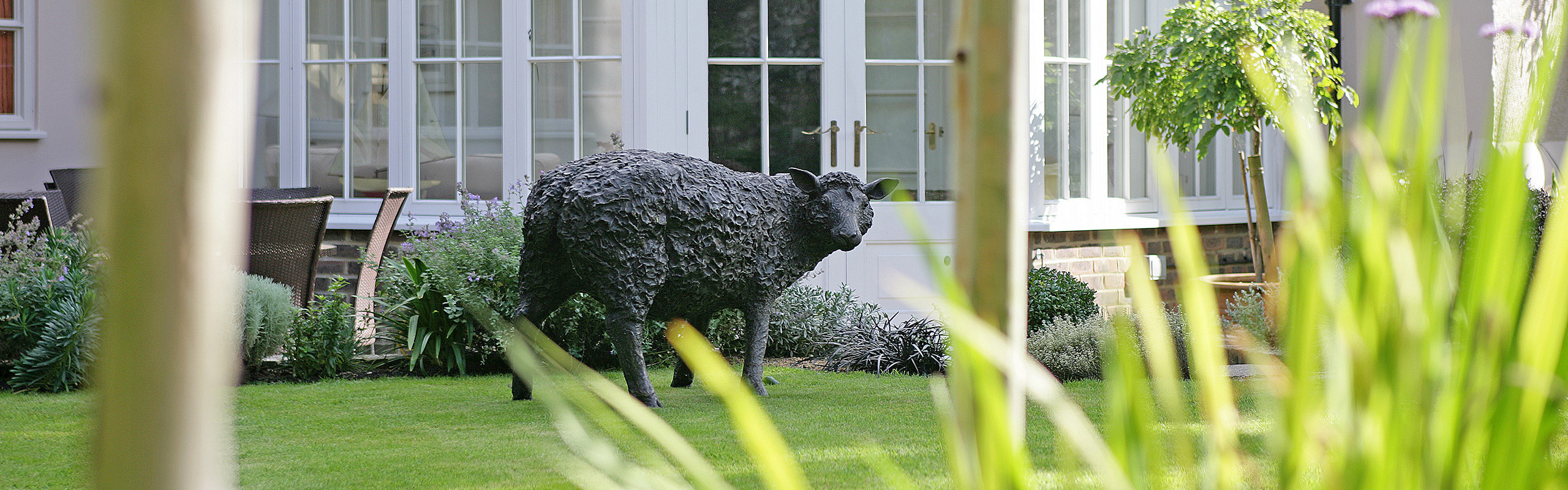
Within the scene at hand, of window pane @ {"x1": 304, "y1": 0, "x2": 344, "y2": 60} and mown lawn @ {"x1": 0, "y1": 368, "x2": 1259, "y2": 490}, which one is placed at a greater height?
window pane @ {"x1": 304, "y1": 0, "x2": 344, "y2": 60}

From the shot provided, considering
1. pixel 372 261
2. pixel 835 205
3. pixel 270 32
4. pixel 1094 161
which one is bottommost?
pixel 372 261

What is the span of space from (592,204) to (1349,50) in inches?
313

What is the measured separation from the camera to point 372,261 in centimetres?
615

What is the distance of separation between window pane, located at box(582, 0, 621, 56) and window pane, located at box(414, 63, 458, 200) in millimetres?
909

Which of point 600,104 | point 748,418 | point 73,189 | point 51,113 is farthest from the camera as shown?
point 51,113

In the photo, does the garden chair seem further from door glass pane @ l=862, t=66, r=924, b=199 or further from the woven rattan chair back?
door glass pane @ l=862, t=66, r=924, b=199

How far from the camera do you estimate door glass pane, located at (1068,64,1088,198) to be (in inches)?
315

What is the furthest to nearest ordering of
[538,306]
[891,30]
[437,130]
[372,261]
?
[437,130], [891,30], [372,261], [538,306]

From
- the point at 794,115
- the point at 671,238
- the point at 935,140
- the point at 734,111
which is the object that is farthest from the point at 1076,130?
the point at 671,238

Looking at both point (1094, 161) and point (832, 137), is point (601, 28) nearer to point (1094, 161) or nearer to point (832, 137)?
point (832, 137)

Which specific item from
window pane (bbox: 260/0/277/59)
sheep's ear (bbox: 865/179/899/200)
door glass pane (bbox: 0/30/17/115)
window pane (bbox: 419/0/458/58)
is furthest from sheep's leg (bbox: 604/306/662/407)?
door glass pane (bbox: 0/30/17/115)

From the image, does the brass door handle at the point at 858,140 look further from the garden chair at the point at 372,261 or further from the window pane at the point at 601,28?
the garden chair at the point at 372,261

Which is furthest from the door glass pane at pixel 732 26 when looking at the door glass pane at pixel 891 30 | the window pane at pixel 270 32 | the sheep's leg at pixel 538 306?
the sheep's leg at pixel 538 306

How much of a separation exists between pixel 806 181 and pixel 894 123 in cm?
304
